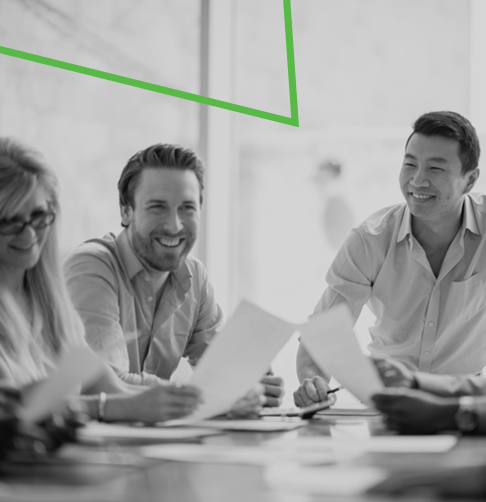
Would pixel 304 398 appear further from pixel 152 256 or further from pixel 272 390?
pixel 152 256

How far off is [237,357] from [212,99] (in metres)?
3.28

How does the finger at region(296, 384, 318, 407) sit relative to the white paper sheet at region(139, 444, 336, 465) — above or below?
below

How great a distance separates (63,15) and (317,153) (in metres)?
1.66

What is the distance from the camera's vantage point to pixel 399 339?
2.80 metres

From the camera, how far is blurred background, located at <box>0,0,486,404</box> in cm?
466

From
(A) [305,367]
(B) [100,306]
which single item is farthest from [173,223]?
(A) [305,367]

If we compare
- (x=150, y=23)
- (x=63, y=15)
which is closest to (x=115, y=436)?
(x=63, y=15)

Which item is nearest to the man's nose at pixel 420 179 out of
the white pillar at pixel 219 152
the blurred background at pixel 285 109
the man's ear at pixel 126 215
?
the man's ear at pixel 126 215

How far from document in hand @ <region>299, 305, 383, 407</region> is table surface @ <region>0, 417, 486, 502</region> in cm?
27

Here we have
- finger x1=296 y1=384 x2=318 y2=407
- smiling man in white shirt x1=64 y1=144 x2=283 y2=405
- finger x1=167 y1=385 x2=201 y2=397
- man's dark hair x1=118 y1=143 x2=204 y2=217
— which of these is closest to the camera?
finger x1=167 y1=385 x2=201 y2=397

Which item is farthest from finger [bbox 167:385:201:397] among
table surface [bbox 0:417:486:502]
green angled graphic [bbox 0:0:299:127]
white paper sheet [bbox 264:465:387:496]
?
green angled graphic [bbox 0:0:299:127]

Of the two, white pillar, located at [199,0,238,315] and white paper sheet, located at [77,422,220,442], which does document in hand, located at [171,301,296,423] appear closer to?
white paper sheet, located at [77,422,220,442]

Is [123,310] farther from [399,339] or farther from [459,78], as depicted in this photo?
[459,78]

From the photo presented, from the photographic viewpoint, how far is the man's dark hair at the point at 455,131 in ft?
9.15
